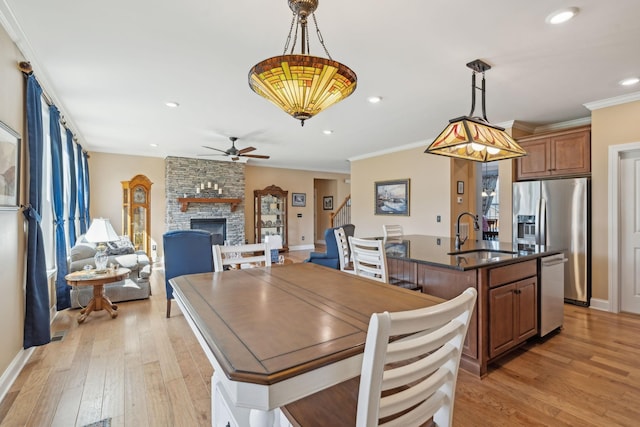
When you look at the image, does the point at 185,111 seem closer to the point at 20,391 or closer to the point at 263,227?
the point at 20,391

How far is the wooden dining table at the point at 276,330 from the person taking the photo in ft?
2.64

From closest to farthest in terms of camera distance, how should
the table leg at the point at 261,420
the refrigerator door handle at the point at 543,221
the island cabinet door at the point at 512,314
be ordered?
the table leg at the point at 261,420
the island cabinet door at the point at 512,314
the refrigerator door handle at the point at 543,221

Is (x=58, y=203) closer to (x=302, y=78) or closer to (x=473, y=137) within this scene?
(x=302, y=78)

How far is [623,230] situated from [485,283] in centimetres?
285

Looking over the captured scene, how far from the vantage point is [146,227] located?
7.12 m

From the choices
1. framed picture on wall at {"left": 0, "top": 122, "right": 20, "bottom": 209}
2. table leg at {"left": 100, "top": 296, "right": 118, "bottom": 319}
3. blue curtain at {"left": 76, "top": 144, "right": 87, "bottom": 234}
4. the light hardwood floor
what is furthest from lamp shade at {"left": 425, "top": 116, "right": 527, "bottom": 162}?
blue curtain at {"left": 76, "top": 144, "right": 87, "bottom": 234}

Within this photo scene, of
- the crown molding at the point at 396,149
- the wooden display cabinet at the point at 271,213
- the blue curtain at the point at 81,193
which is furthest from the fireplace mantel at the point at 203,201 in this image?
the crown molding at the point at 396,149

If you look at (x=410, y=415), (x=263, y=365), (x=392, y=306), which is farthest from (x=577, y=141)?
(x=263, y=365)

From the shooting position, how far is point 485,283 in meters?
2.26

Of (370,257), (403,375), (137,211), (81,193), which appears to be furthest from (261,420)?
(137,211)

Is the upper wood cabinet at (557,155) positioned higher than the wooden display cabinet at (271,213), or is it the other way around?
the upper wood cabinet at (557,155)

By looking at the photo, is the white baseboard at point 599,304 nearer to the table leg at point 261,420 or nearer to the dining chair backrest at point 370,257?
the dining chair backrest at point 370,257

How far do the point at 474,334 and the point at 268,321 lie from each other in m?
1.84

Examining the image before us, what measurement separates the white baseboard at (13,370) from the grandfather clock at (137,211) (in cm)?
472
